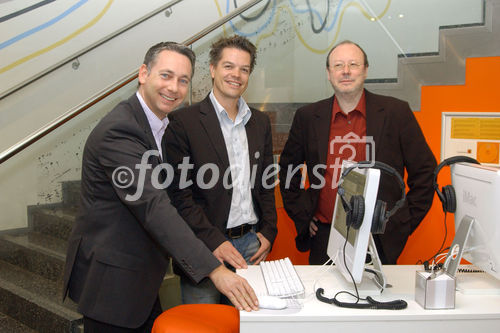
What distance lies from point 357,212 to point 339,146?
1.04 m

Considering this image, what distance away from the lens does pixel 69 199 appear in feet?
10.5

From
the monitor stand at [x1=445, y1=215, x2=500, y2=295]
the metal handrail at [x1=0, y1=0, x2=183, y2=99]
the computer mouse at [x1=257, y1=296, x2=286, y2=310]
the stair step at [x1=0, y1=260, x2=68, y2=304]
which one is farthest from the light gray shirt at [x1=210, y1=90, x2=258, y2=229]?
the metal handrail at [x1=0, y1=0, x2=183, y2=99]

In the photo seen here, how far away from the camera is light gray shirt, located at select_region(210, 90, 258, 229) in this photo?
7.34 feet

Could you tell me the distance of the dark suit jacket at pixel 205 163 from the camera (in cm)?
214

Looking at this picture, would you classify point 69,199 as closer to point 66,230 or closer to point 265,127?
point 66,230

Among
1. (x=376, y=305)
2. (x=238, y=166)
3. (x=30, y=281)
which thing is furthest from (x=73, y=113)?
(x=376, y=305)

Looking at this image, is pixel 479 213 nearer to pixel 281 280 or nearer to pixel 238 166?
pixel 281 280

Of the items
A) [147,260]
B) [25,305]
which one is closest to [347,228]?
[147,260]

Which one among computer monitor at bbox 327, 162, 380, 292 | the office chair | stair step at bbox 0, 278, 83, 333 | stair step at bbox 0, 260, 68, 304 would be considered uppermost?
computer monitor at bbox 327, 162, 380, 292

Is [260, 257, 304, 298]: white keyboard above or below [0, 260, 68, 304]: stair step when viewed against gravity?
above

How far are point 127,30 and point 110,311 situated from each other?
290 cm

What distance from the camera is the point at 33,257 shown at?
117 inches

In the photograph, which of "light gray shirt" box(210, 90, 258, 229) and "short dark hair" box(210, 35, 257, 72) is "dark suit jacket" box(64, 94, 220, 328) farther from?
"short dark hair" box(210, 35, 257, 72)

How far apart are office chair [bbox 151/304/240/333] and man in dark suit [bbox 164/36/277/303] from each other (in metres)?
0.39
